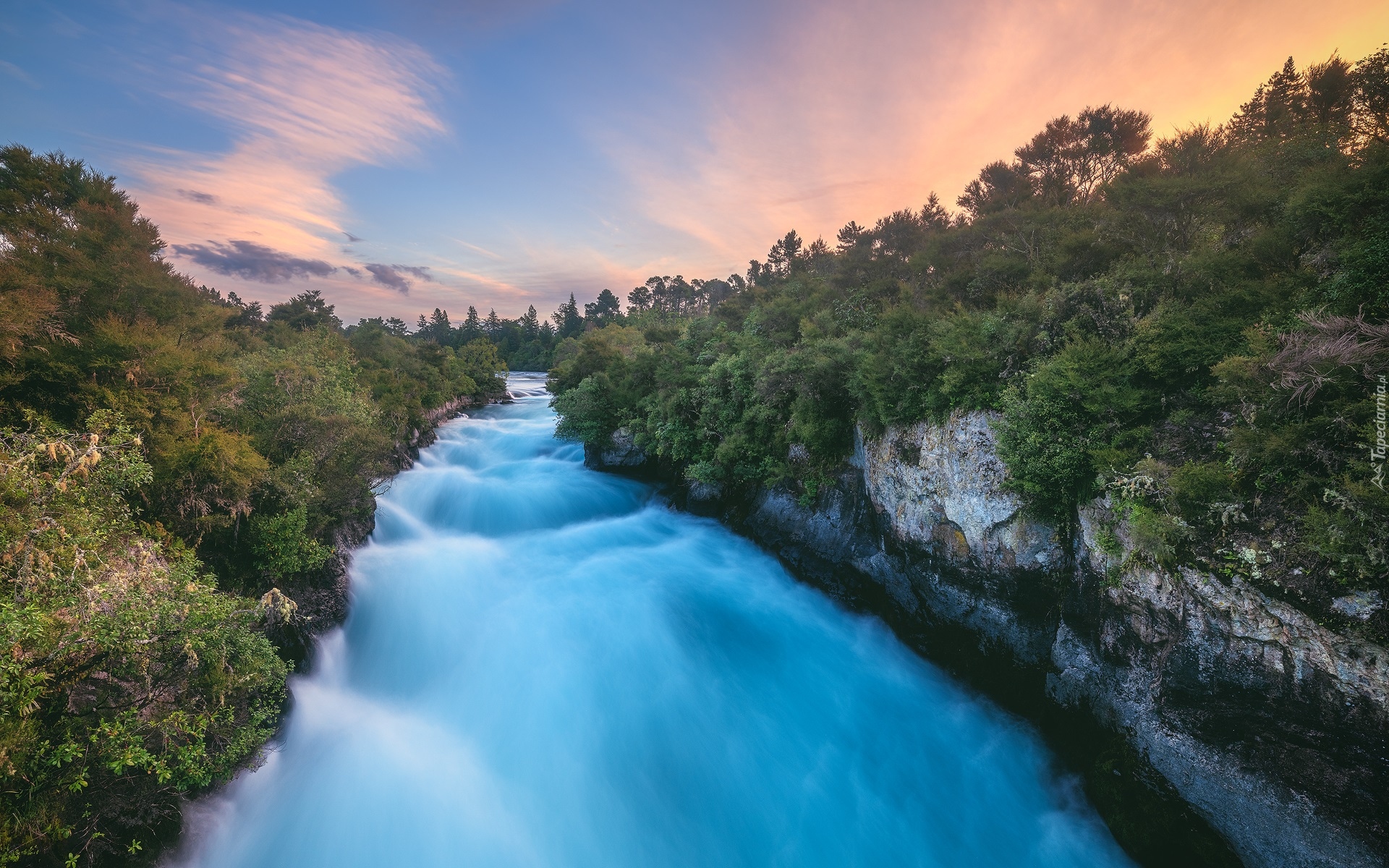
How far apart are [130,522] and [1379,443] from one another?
17.2 metres

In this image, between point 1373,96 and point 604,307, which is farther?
point 604,307

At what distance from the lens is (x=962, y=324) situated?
11.6 metres

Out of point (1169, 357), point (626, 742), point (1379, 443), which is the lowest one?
point (626, 742)

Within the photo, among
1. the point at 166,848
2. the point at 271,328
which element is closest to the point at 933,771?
the point at 166,848

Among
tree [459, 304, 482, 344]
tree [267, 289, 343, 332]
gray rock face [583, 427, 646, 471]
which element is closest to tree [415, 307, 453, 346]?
tree [459, 304, 482, 344]

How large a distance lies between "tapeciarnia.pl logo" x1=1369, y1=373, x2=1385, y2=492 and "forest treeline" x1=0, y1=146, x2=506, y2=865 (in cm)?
1469

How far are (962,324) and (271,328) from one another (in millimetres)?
49635

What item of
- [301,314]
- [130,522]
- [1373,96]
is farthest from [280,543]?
[301,314]

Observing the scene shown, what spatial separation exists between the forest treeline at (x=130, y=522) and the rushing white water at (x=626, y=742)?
170 centimetres

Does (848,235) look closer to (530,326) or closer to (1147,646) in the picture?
(1147,646)

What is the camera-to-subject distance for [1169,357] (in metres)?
8.27

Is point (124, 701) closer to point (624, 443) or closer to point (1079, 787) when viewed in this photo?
point (1079, 787)

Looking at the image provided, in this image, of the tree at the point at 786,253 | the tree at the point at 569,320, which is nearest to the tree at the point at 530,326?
the tree at the point at 569,320

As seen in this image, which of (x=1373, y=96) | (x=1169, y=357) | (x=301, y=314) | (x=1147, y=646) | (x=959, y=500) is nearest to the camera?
(x=1147, y=646)
